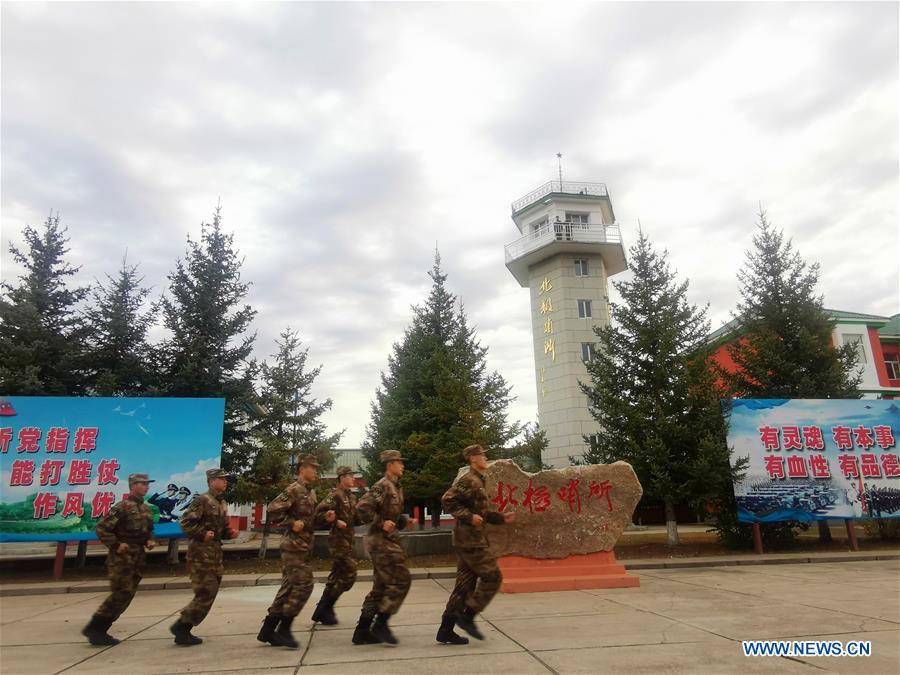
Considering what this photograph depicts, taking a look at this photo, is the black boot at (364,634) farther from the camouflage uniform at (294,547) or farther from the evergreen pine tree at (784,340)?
the evergreen pine tree at (784,340)

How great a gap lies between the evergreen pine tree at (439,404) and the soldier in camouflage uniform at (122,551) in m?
9.76

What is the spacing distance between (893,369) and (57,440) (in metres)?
36.1

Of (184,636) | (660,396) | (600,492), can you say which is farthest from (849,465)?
(184,636)

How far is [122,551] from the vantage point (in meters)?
6.10

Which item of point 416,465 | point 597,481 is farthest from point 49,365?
point 597,481

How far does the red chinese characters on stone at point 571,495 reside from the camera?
392 inches

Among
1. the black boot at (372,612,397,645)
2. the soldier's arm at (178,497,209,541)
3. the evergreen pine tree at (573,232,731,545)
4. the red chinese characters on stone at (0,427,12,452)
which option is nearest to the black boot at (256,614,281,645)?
the black boot at (372,612,397,645)

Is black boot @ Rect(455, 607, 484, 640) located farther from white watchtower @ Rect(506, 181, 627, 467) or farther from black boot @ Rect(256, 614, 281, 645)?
white watchtower @ Rect(506, 181, 627, 467)

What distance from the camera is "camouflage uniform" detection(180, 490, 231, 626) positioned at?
588 centimetres

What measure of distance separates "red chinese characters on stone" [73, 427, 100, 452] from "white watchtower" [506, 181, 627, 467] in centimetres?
2251

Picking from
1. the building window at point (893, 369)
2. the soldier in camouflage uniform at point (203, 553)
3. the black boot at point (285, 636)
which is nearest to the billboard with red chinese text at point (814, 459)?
the black boot at point (285, 636)

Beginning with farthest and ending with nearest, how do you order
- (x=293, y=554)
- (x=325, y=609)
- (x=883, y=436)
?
(x=883, y=436) → (x=325, y=609) → (x=293, y=554)

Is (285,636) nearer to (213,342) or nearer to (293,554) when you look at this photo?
(293,554)

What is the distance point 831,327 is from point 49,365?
22.7m
